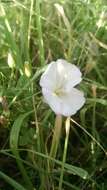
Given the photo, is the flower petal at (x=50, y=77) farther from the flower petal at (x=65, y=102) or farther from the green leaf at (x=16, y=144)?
the green leaf at (x=16, y=144)

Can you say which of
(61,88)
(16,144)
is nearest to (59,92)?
(61,88)

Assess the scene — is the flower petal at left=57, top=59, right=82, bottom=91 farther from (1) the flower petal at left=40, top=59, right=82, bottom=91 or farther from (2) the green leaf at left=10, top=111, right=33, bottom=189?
(2) the green leaf at left=10, top=111, right=33, bottom=189

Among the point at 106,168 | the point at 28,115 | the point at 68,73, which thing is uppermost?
the point at 68,73

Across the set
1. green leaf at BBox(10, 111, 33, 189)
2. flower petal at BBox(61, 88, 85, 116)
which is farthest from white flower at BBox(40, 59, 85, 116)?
green leaf at BBox(10, 111, 33, 189)

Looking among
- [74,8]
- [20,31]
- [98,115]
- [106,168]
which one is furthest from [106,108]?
[74,8]

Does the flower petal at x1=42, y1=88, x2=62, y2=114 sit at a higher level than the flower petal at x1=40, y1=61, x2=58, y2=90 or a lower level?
lower

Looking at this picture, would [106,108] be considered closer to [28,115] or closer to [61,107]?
[28,115]
